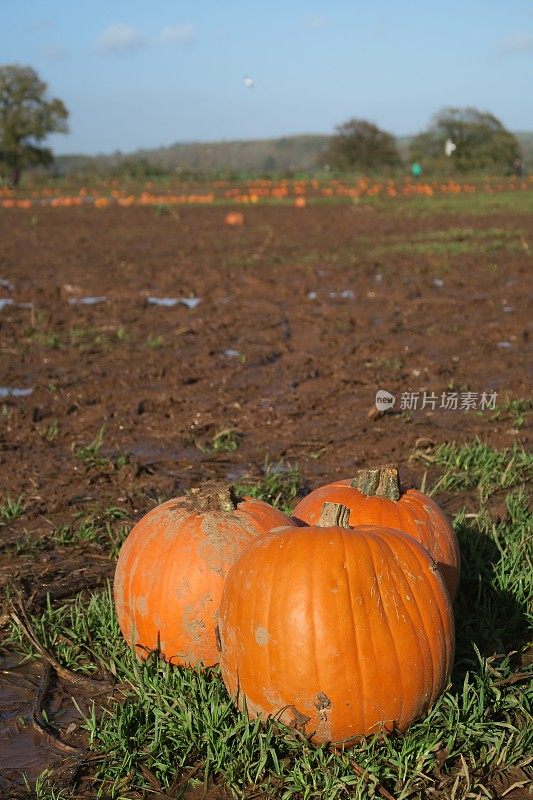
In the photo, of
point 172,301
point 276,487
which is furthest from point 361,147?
point 276,487

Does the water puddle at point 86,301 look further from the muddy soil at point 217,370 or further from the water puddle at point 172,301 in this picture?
the water puddle at point 172,301

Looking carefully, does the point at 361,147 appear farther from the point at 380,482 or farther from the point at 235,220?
Answer: the point at 380,482

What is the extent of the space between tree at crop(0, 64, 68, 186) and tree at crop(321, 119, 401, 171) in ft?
58.0

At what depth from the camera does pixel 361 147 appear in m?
60.9

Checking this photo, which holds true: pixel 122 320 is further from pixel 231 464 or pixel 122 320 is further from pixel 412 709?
pixel 412 709

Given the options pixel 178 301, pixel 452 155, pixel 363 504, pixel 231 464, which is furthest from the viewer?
pixel 452 155

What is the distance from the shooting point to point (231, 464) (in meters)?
5.86

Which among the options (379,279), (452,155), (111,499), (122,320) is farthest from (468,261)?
(452,155)

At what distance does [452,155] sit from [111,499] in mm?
57799

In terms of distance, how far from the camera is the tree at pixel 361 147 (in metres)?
60.4

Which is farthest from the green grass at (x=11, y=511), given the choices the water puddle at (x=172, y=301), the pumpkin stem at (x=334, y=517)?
the water puddle at (x=172, y=301)

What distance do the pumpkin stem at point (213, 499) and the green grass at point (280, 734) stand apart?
56 cm

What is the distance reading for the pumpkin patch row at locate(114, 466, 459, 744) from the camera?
287cm

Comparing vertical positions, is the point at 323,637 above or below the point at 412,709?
above
